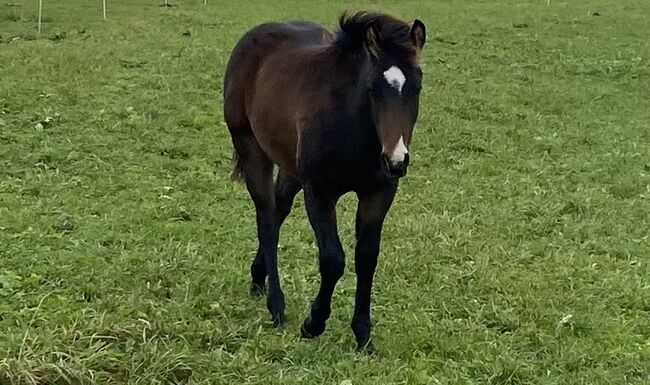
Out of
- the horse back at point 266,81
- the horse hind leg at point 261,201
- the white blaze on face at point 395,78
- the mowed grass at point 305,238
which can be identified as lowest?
the mowed grass at point 305,238

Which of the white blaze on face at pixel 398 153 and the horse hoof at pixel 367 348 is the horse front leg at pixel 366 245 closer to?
the horse hoof at pixel 367 348

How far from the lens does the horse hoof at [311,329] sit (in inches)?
195

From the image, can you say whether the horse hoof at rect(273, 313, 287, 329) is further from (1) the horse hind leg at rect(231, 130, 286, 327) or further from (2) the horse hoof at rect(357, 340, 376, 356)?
(2) the horse hoof at rect(357, 340, 376, 356)

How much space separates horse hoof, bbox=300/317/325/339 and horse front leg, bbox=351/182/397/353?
0.61 feet

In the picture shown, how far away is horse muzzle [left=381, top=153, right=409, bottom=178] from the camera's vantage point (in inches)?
158

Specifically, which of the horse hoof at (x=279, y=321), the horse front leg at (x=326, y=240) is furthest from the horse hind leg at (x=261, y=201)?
the horse front leg at (x=326, y=240)

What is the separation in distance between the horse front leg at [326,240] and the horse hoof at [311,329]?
0.31 ft

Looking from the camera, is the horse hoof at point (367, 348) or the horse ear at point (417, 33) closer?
the horse ear at point (417, 33)

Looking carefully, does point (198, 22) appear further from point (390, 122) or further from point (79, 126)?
point (390, 122)

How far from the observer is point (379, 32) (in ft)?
14.2

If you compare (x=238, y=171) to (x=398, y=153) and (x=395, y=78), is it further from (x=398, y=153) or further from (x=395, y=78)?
(x=398, y=153)

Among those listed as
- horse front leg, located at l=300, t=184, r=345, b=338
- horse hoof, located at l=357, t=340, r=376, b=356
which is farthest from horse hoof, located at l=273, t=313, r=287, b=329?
horse hoof, located at l=357, t=340, r=376, b=356

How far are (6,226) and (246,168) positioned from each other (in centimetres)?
201

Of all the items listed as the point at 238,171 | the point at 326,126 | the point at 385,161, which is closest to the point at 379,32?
the point at 326,126
